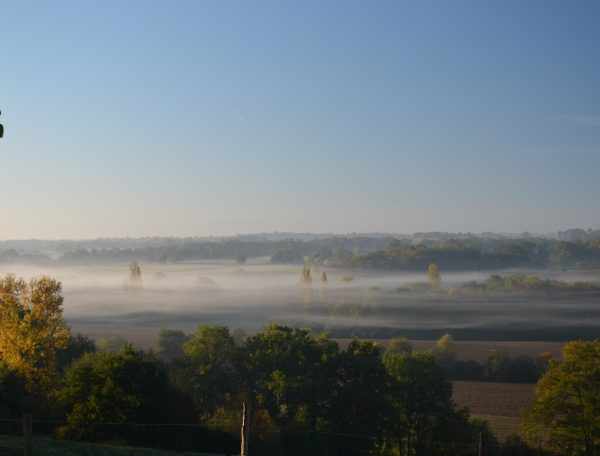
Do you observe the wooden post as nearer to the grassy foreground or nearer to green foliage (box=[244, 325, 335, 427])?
the grassy foreground

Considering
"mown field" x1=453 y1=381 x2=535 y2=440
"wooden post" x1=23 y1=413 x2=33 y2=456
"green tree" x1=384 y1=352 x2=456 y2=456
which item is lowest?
"mown field" x1=453 y1=381 x2=535 y2=440

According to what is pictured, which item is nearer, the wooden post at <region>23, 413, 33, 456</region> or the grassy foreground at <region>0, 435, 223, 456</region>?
the wooden post at <region>23, 413, 33, 456</region>

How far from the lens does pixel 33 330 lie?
47.0m

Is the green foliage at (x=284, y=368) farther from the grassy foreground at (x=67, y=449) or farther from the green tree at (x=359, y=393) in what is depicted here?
the grassy foreground at (x=67, y=449)

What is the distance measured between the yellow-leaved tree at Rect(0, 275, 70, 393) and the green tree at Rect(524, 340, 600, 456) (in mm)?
35264

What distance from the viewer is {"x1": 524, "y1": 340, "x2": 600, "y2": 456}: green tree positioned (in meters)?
44.5

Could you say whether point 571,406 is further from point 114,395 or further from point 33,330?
point 33,330

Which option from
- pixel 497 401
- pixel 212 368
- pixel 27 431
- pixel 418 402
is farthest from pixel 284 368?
pixel 27 431

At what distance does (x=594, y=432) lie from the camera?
44.5 meters

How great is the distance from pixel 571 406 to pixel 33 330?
1550 inches

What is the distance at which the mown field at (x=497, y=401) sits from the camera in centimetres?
6914

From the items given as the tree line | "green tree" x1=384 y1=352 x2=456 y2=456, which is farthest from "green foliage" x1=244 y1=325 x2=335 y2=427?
"green tree" x1=384 y1=352 x2=456 y2=456

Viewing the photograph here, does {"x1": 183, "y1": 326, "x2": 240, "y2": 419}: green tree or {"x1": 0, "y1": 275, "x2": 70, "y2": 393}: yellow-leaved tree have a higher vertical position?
{"x1": 0, "y1": 275, "x2": 70, "y2": 393}: yellow-leaved tree

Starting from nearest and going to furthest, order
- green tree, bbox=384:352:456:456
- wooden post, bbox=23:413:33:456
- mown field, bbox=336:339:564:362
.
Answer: wooden post, bbox=23:413:33:456 → green tree, bbox=384:352:456:456 → mown field, bbox=336:339:564:362
